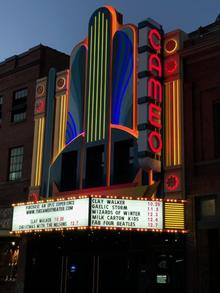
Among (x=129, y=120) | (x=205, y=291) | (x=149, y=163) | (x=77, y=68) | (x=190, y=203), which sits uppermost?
(x=77, y=68)

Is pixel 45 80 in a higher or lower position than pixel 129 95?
higher

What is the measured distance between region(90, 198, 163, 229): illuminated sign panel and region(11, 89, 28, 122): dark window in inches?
413

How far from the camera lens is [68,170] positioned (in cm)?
2386

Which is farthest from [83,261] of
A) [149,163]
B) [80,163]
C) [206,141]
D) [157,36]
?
[157,36]

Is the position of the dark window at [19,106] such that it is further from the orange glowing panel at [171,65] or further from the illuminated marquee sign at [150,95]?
the orange glowing panel at [171,65]

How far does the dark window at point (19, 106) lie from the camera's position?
27750 millimetres

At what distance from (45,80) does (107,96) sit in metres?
4.84

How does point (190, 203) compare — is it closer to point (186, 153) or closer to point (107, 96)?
point (186, 153)

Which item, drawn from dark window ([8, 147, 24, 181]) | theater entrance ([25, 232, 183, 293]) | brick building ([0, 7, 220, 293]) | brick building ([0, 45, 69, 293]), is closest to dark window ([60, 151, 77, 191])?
brick building ([0, 7, 220, 293])

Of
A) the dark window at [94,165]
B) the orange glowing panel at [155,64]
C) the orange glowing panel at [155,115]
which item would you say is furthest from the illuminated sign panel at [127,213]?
the orange glowing panel at [155,64]

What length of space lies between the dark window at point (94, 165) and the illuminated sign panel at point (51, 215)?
2834mm

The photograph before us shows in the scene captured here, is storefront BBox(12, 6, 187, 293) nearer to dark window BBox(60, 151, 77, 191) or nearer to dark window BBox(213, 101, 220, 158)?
dark window BBox(60, 151, 77, 191)

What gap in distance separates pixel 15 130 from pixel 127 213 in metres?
11.1

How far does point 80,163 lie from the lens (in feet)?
75.6
